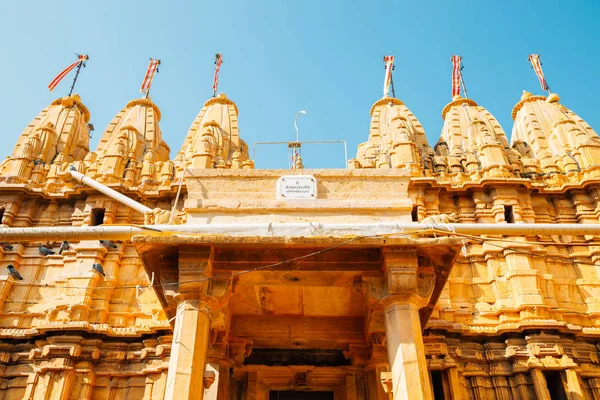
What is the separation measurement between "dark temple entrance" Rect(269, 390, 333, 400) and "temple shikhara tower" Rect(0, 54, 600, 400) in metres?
0.04

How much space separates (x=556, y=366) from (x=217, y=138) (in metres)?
15.9

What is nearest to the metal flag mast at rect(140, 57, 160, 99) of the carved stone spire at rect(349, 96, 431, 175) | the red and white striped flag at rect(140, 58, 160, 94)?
the red and white striped flag at rect(140, 58, 160, 94)

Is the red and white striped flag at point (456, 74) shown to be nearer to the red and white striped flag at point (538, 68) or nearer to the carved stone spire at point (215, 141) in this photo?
the red and white striped flag at point (538, 68)

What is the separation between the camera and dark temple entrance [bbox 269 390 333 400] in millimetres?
14383

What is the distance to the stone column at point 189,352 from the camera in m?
8.62

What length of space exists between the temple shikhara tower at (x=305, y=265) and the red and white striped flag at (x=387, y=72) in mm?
1657

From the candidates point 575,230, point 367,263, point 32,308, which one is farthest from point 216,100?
point 575,230

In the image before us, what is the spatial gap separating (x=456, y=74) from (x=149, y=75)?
671 inches

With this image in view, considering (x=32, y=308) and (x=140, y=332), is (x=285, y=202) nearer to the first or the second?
(x=140, y=332)

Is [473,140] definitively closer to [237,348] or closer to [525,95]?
[525,95]

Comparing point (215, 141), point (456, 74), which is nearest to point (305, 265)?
point (215, 141)

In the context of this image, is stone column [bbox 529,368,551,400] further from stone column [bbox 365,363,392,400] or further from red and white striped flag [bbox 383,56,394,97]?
red and white striped flag [bbox 383,56,394,97]

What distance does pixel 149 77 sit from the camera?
2875cm

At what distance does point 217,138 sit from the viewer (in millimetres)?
23203
